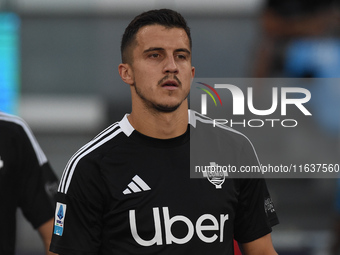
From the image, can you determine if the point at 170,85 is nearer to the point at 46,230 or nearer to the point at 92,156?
the point at 92,156

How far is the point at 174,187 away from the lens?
2652 millimetres

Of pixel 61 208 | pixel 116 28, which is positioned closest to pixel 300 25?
pixel 116 28

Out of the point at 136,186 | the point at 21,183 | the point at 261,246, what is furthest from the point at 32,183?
the point at 261,246

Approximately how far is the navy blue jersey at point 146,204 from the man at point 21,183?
0.63 metres

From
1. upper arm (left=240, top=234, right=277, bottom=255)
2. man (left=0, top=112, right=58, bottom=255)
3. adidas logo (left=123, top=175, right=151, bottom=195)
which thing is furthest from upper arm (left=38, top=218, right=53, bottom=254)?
upper arm (left=240, top=234, right=277, bottom=255)

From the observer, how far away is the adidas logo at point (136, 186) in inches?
103

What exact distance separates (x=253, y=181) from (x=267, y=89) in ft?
5.77

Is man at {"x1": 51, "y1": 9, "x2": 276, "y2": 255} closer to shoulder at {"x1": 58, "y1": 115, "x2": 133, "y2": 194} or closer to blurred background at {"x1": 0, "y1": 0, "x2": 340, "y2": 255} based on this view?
shoulder at {"x1": 58, "y1": 115, "x2": 133, "y2": 194}

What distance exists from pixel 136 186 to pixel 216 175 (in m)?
0.37

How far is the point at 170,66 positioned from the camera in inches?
103

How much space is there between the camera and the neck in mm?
2719

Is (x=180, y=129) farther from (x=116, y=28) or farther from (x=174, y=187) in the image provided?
(x=116, y=28)

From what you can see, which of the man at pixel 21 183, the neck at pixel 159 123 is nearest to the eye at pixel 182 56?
the neck at pixel 159 123

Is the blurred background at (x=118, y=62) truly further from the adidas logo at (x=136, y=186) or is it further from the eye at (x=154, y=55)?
the adidas logo at (x=136, y=186)
